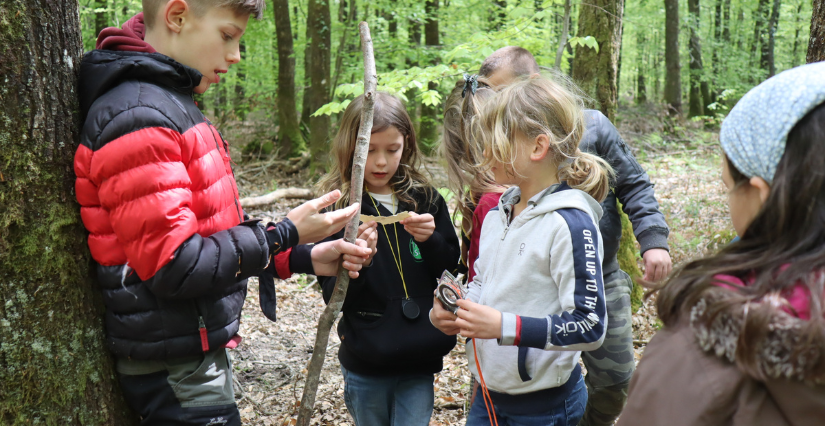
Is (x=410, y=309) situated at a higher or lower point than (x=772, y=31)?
lower

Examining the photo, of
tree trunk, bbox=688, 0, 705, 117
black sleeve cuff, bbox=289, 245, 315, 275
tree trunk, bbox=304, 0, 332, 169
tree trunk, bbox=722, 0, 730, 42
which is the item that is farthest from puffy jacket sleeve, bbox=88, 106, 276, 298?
tree trunk, bbox=722, 0, 730, 42

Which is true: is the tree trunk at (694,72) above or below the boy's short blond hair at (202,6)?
below

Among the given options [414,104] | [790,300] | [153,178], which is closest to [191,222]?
[153,178]

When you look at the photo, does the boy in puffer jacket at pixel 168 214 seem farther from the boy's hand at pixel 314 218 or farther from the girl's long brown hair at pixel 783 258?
the girl's long brown hair at pixel 783 258

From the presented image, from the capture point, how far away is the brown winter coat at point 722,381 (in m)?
1.04

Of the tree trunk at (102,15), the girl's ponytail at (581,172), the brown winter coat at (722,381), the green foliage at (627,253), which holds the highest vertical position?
the tree trunk at (102,15)

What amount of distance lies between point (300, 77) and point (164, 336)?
18.9 meters

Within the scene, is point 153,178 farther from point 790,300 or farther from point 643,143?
point 643,143

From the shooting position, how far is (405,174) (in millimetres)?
3012

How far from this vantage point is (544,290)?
211cm

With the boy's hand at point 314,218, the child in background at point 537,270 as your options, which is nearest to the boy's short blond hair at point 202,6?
the boy's hand at point 314,218

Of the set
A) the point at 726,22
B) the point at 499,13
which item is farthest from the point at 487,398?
the point at 726,22

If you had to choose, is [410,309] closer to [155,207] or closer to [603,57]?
[155,207]

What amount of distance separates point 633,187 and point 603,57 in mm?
2189
